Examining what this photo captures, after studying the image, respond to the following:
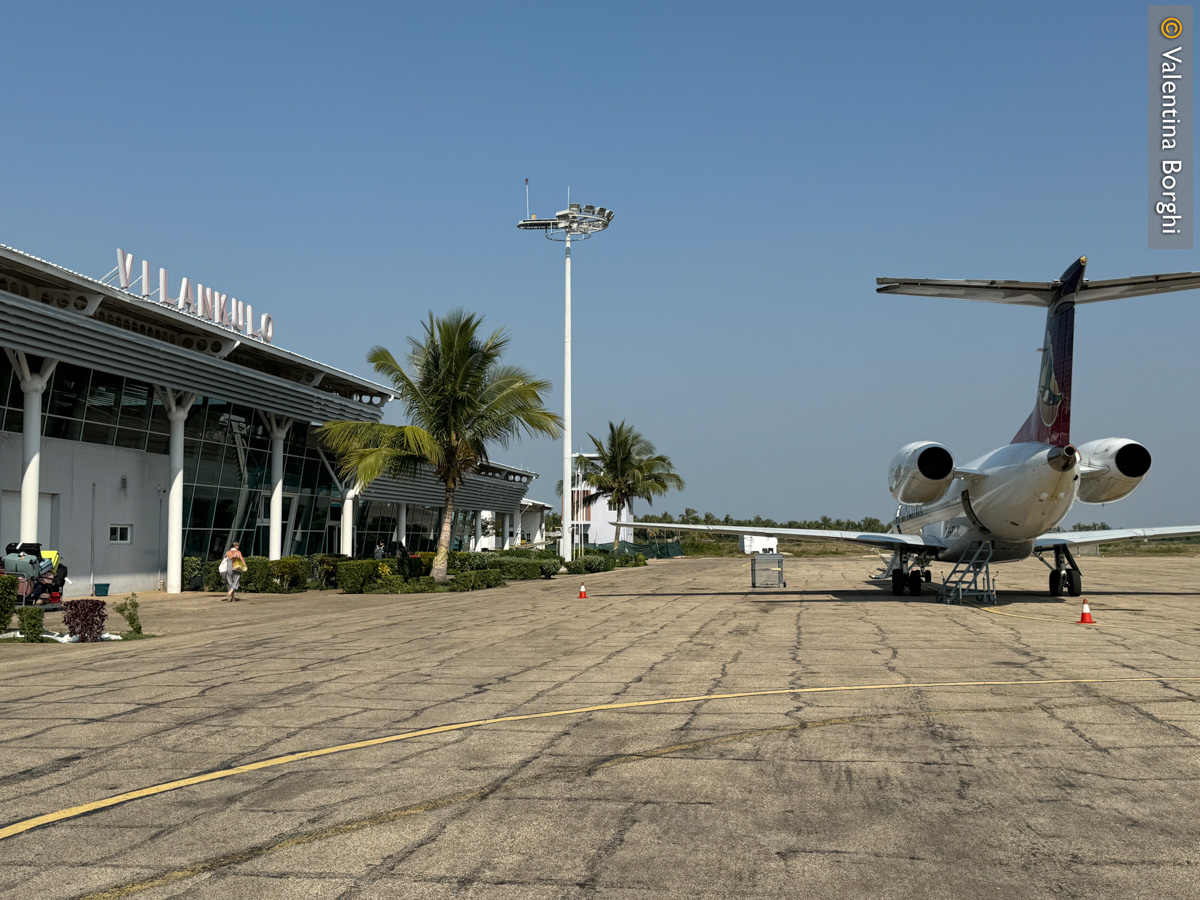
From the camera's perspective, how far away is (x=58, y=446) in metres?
26.5

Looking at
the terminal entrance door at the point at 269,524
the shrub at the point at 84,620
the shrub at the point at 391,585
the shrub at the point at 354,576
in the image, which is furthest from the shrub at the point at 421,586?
the shrub at the point at 84,620

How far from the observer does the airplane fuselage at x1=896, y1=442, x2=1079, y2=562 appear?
66.2ft

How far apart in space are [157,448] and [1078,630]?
27449mm

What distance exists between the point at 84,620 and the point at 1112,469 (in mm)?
20849

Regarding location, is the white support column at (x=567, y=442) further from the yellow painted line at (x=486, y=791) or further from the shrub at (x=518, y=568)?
the yellow painted line at (x=486, y=791)

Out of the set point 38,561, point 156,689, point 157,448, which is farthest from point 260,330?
point 156,689

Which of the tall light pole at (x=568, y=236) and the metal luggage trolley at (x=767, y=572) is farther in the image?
the tall light pole at (x=568, y=236)

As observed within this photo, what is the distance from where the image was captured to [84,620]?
1612cm

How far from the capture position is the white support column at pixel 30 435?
2278cm

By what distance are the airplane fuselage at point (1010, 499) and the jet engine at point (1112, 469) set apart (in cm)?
50

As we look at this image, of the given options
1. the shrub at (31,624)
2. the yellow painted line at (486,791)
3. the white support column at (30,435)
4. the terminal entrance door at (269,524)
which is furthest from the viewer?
the terminal entrance door at (269,524)

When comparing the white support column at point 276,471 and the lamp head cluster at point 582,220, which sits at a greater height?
the lamp head cluster at point 582,220

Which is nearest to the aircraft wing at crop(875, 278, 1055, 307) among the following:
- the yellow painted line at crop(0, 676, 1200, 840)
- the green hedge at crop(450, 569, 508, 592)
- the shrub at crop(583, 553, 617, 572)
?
the yellow painted line at crop(0, 676, 1200, 840)

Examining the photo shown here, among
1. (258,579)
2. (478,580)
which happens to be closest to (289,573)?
(258,579)
